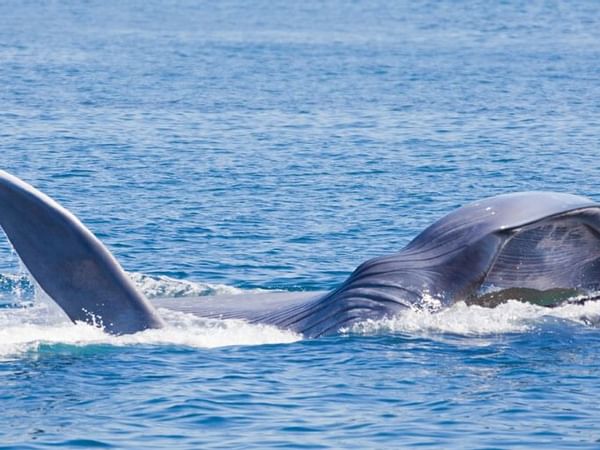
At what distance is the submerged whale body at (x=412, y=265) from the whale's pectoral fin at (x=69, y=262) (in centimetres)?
1

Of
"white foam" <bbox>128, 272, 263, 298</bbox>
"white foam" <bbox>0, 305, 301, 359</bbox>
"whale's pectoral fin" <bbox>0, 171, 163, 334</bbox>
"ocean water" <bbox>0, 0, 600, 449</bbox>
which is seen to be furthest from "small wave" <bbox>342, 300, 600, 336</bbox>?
"white foam" <bbox>128, 272, 263, 298</bbox>

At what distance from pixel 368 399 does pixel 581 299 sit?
3.74 m

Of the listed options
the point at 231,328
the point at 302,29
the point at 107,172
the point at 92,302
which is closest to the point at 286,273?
the point at 231,328

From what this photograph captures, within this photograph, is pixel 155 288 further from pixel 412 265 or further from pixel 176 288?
pixel 412 265

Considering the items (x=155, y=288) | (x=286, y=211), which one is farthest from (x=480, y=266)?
(x=286, y=211)

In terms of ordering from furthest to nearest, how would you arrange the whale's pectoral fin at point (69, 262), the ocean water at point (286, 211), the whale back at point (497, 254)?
the whale back at point (497, 254), the whale's pectoral fin at point (69, 262), the ocean water at point (286, 211)

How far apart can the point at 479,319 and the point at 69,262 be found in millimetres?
5137

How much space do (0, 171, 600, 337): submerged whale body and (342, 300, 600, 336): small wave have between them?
0.12m

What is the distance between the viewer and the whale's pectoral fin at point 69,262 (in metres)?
17.7

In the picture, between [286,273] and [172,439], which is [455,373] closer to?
[172,439]

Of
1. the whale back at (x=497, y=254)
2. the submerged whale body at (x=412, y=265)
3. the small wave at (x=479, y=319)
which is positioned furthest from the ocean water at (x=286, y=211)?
the whale back at (x=497, y=254)

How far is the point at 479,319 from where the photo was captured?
1966 centimetres

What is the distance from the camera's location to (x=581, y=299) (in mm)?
19719

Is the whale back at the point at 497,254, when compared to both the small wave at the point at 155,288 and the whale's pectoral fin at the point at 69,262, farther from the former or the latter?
the small wave at the point at 155,288
